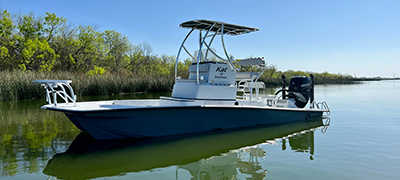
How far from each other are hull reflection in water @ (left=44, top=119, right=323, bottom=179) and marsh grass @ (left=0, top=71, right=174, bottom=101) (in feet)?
39.9

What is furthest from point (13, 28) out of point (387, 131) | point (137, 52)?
point (387, 131)

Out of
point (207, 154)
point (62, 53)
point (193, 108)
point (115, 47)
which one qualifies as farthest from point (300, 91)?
point (115, 47)

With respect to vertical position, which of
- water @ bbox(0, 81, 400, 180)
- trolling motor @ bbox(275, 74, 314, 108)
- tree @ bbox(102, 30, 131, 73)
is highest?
tree @ bbox(102, 30, 131, 73)

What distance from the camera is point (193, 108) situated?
6.71 m

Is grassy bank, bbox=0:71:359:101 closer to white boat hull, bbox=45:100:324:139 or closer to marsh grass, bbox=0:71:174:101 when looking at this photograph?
marsh grass, bbox=0:71:174:101

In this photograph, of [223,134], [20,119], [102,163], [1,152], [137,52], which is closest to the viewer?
[102,163]

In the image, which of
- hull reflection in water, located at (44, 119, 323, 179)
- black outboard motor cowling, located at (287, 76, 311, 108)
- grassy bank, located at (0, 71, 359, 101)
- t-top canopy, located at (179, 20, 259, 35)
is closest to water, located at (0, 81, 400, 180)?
hull reflection in water, located at (44, 119, 323, 179)

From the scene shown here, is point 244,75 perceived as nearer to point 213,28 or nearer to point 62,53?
point 213,28

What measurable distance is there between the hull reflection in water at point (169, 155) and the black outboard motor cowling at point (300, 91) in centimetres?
290

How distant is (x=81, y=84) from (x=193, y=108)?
15.6m

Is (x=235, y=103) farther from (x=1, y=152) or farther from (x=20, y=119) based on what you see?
(x=20, y=119)

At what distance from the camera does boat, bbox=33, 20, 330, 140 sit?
5996mm

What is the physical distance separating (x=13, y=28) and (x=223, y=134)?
28.3 m

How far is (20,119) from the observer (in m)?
9.23
